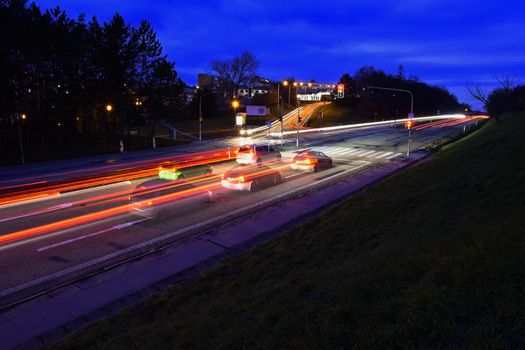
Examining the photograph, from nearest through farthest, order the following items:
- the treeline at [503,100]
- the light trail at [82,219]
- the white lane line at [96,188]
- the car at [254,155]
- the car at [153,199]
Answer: the light trail at [82,219], the car at [153,199], the white lane line at [96,188], the car at [254,155], the treeline at [503,100]

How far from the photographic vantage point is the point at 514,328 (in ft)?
11.5

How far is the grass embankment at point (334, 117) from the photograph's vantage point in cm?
8275

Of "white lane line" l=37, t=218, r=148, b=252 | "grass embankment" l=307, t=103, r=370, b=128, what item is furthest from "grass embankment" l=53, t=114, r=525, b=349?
"grass embankment" l=307, t=103, r=370, b=128

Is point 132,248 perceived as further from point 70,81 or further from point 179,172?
point 70,81

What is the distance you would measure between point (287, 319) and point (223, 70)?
102 metres

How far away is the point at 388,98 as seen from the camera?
104 m

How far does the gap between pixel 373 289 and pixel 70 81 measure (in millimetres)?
40474

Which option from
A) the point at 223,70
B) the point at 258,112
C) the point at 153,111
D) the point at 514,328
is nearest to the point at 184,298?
the point at 514,328

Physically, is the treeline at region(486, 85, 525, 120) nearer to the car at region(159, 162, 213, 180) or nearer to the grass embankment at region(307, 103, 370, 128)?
the grass embankment at region(307, 103, 370, 128)

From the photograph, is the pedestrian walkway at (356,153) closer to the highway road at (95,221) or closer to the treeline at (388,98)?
the highway road at (95,221)

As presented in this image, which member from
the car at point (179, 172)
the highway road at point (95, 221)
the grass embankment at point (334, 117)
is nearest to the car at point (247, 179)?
the highway road at point (95, 221)

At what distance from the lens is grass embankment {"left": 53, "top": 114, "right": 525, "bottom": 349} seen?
394 cm

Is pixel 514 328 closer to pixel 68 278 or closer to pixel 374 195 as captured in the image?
pixel 68 278

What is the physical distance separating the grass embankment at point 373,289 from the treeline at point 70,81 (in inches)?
1262
